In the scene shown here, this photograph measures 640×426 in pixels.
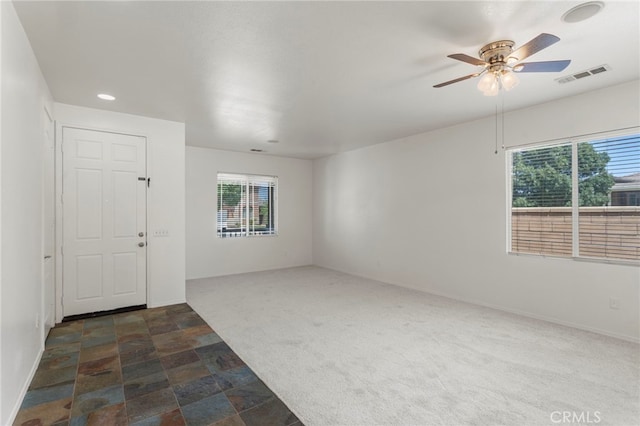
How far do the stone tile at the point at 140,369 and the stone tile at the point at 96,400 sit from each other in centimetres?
16

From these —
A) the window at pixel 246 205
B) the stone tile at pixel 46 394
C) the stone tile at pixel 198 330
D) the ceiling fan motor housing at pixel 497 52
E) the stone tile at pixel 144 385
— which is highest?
the ceiling fan motor housing at pixel 497 52

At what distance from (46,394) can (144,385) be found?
0.66m

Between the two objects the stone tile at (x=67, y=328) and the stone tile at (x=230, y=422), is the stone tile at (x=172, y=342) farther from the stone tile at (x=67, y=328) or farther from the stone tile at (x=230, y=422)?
the stone tile at (x=230, y=422)

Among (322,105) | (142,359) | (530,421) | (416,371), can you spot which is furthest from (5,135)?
(530,421)

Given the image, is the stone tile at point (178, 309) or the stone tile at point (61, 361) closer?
the stone tile at point (61, 361)

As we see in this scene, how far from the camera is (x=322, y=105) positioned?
3.78 meters

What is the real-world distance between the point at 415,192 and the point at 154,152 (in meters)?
4.09

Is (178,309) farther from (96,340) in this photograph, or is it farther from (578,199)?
(578,199)

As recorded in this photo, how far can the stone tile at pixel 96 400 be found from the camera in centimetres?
212

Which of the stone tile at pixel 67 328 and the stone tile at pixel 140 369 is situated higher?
the stone tile at pixel 67 328

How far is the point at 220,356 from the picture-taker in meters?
2.89

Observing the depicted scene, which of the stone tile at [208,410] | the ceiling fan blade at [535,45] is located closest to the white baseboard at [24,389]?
the stone tile at [208,410]

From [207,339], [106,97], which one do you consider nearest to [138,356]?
[207,339]

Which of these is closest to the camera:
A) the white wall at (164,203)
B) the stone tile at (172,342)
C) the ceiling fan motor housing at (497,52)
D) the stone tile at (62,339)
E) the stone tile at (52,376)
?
the ceiling fan motor housing at (497,52)
